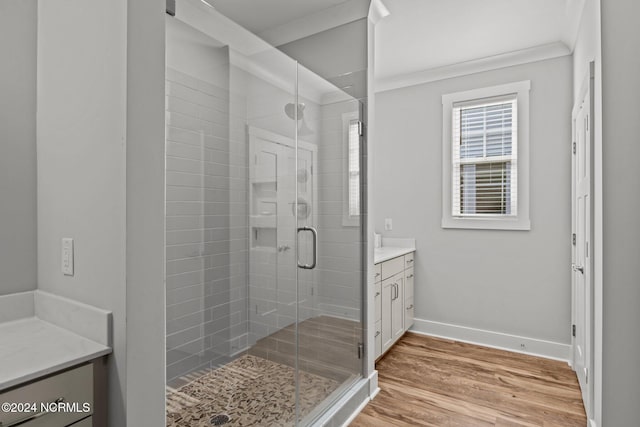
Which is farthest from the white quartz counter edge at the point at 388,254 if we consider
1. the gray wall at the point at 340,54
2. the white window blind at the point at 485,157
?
the gray wall at the point at 340,54

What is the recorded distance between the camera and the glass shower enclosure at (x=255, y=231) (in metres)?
1.75

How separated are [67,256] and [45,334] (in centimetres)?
26

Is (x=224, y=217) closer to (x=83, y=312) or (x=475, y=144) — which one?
(x=83, y=312)

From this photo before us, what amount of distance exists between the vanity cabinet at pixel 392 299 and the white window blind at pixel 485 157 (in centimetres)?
82

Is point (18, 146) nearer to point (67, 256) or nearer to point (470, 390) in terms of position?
point (67, 256)

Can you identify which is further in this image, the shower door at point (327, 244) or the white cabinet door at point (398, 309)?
the white cabinet door at point (398, 309)

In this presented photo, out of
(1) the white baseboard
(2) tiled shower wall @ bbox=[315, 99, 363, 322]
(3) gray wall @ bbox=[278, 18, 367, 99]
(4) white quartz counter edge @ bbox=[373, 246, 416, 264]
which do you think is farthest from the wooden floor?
(3) gray wall @ bbox=[278, 18, 367, 99]

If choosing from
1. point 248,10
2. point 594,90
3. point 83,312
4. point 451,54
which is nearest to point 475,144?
point 451,54

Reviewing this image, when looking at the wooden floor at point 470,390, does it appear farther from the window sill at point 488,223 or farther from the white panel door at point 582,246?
the window sill at point 488,223

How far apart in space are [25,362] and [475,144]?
11.9 ft

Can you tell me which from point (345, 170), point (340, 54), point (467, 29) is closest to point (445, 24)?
point (467, 29)

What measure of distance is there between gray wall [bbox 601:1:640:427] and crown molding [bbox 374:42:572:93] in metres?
1.60

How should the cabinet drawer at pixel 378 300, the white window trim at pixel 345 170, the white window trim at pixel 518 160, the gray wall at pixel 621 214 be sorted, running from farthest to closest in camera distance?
the white window trim at pixel 518 160
the cabinet drawer at pixel 378 300
the white window trim at pixel 345 170
the gray wall at pixel 621 214

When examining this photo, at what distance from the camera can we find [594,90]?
1874mm
